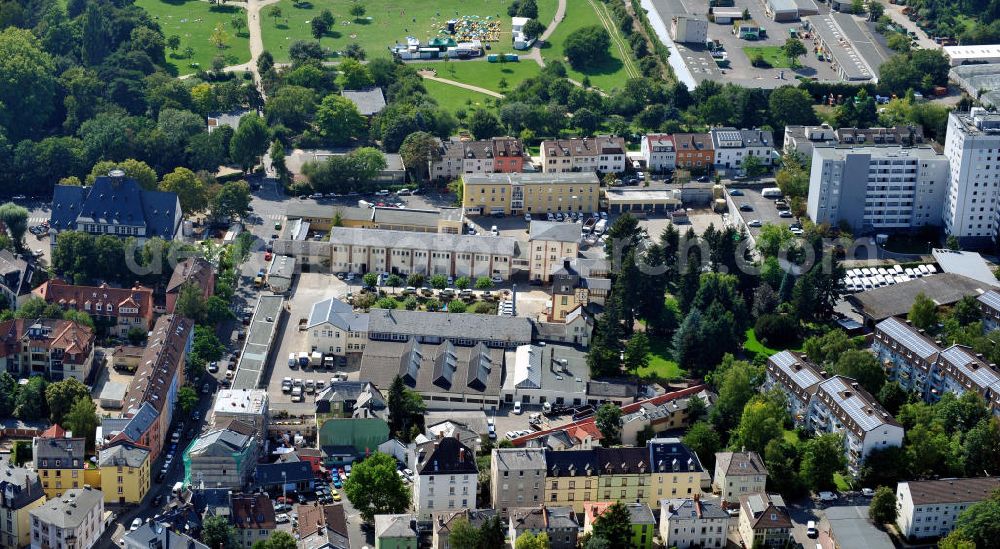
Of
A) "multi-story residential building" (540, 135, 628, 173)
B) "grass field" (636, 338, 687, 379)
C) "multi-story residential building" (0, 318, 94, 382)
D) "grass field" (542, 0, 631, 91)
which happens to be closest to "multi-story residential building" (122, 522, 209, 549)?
"multi-story residential building" (0, 318, 94, 382)

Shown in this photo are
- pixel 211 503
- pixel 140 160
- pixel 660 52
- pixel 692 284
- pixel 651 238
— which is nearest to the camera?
pixel 211 503

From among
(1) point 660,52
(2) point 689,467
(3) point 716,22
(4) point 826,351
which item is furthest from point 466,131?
(2) point 689,467

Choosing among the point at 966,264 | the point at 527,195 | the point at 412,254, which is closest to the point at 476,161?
the point at 527,195

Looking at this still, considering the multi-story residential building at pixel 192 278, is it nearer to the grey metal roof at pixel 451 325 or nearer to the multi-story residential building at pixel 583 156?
the grey metal roof at pixel 451 325

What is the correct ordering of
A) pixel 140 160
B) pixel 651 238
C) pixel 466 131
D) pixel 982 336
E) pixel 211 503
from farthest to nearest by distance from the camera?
pixel 466 131, pixel 140 160, pixel 651 238, pixel 982 336, pixel 211 503

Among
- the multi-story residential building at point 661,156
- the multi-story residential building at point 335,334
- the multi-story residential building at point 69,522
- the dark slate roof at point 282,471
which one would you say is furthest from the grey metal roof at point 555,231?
the multi-story residential building at point 69,522

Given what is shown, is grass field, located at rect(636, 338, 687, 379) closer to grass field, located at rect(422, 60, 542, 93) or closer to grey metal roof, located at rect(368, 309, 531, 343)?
grey metal roof, located at rect(368, 309, 531, 343)

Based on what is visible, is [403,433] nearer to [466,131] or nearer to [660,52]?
[466,131]
